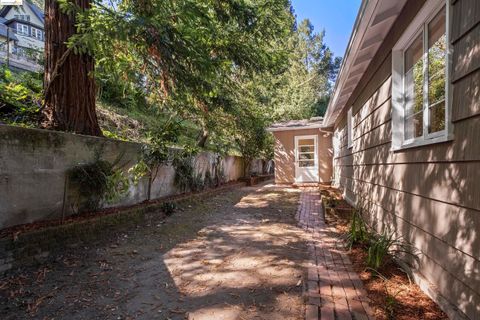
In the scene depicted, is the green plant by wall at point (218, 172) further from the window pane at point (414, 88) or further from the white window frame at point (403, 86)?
the window pane at point (414, 88)

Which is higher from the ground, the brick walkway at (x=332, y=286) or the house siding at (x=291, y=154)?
the house siding at (x=291, y=154)

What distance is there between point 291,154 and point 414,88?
9246mm

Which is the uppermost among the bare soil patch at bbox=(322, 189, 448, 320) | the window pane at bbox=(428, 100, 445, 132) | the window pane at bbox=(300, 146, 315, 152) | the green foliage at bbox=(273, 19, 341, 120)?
the green foliage at bbox=(273, 19, 341, 120)

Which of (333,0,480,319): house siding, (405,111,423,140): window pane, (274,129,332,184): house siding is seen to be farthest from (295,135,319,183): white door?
(405,111,423,140): window pane

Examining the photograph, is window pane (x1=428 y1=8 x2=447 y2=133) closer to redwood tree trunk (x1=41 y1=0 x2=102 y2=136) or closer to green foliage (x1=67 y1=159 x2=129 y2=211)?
green foliage (x1=67 y1=159 x2=129 y2=211)

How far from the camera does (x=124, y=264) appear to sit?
11.4ft

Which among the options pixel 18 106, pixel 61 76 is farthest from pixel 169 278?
pixel 18 106

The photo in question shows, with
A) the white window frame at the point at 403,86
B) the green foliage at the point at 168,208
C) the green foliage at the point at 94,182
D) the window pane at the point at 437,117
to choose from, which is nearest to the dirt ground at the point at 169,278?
the green foliage at the point at 94,182

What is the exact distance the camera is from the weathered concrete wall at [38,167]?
10.5 ft

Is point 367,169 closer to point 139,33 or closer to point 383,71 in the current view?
point 383,71

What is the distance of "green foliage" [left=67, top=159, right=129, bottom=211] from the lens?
4164 mm

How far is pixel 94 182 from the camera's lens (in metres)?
4.30

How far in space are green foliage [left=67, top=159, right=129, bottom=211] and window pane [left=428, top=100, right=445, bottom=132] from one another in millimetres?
4239

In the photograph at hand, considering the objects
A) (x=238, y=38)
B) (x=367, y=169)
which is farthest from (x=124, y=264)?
(x=238, y=38)
